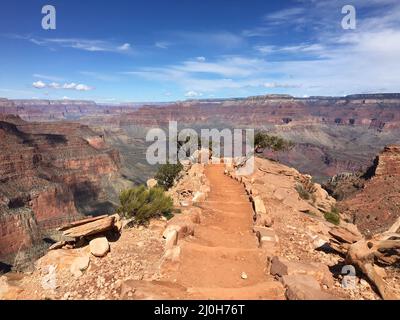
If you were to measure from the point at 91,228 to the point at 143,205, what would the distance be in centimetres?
355

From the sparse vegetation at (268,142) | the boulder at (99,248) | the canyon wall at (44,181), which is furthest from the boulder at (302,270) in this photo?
the canyon wall at (44,181)

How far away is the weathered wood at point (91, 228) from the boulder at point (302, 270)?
645 centimetres

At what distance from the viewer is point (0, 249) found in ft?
237

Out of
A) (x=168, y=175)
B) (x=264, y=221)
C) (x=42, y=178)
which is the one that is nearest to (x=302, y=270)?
(x=264, y=221)

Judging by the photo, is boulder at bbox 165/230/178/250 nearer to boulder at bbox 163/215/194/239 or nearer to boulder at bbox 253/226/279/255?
boulder at bbox 163/215/194/239

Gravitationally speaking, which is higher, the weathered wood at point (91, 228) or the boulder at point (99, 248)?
the weathered wood at point (91, 228)

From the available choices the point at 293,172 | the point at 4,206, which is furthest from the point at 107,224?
the point at 4,206

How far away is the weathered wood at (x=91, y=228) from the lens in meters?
12.7

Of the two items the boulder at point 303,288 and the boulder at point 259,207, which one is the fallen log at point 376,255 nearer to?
the boulder at point 303,288

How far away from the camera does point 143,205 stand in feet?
54.0

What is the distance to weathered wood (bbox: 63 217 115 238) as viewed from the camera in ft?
41.7

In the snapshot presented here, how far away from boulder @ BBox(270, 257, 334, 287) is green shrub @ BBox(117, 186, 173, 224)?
706 centimetres
